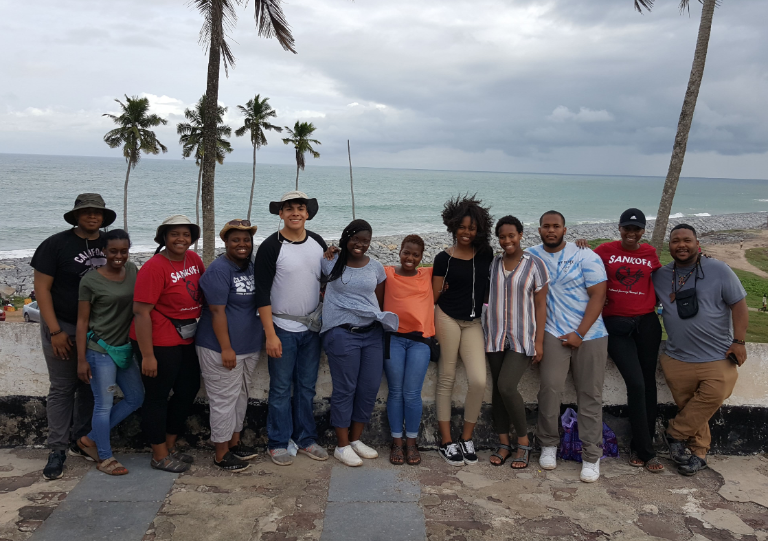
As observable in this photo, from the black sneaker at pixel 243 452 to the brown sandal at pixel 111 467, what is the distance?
65 centimetres

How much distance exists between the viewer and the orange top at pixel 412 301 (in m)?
3.69

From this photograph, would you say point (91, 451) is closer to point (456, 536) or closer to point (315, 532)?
point (315, 532)

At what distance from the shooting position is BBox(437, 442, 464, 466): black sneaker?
3709 millimetres

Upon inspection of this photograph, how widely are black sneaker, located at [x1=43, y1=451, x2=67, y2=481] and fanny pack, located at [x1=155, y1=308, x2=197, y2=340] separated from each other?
107 cm

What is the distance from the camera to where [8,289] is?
20.4m

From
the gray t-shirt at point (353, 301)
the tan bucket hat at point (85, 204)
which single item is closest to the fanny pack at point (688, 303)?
the gray t-shirt at point (353, 301)

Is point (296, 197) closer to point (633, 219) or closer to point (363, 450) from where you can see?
point (363, 450)

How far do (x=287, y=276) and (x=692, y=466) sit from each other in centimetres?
290

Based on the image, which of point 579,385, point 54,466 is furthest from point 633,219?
point 54,466

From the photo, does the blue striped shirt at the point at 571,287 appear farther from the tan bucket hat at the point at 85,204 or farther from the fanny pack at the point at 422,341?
the tan bucket hat at the point at 85,204

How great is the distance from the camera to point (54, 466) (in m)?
3.41

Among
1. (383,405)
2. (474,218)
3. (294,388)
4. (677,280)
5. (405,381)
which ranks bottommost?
(383,405)

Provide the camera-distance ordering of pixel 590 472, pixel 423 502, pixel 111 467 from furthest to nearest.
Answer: pixel 590 472, pixel 111 467, pixel 423 502

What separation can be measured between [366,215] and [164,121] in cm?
3114
